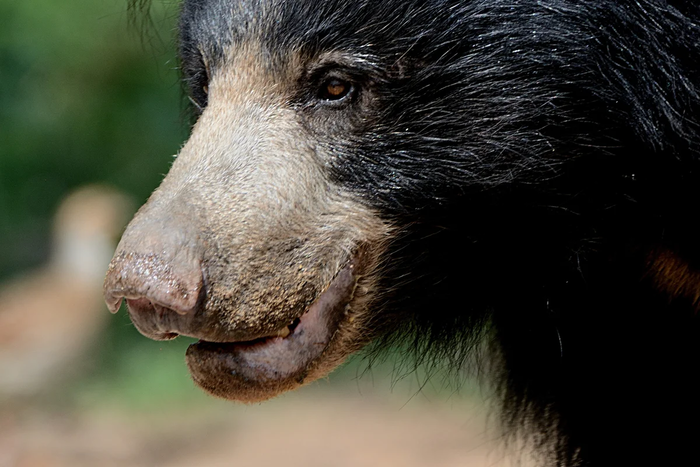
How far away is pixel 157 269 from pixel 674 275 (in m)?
1.46

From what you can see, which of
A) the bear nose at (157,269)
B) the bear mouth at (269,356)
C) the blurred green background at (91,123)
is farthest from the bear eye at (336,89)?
the blurred green background at (91,123)

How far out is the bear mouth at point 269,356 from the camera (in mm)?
2330

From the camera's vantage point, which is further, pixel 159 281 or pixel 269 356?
pixel 269 356

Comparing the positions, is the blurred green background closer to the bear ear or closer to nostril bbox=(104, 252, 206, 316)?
the bear ear

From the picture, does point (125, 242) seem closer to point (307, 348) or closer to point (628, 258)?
point (307, 348)

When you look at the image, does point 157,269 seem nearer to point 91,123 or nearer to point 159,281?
point 159,281

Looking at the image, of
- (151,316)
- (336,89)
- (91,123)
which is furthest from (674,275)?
(91,123)

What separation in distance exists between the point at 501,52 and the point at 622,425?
1.28 metres

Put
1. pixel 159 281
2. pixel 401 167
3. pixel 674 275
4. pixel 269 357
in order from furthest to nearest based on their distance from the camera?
pixel 674 275 → pixel 401 167 → pixel 269 357 → pixel 159 281

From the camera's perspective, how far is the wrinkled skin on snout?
214cm

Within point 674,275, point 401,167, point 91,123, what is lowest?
point 91,123

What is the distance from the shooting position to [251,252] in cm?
224

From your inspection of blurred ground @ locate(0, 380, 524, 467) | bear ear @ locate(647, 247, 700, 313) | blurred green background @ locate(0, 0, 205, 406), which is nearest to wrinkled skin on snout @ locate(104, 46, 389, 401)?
bear ear @ locate(647, 247, 700, 313)

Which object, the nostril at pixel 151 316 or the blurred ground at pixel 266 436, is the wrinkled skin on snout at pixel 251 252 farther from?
the blurred ground at pixel 266 436
